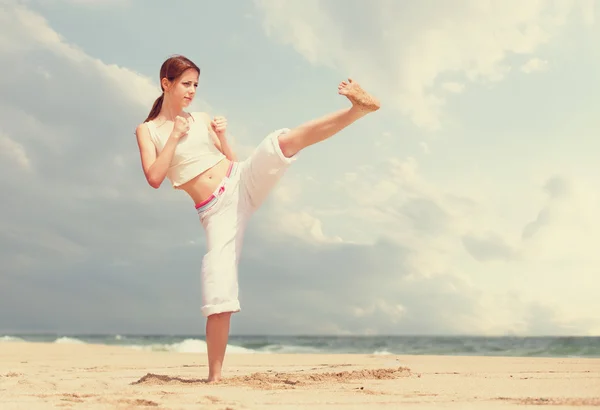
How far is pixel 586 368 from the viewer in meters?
5.72

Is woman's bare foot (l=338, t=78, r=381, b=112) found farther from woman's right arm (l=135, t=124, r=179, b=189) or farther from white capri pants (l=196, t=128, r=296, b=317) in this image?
woman's right arm (l=135, t=124, r=179, b=189)

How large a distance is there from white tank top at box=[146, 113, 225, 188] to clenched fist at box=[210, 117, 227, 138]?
122 millimetres

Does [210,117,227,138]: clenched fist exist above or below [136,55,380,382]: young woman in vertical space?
above

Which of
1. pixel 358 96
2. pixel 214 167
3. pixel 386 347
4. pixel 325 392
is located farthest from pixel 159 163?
pixel 386 347

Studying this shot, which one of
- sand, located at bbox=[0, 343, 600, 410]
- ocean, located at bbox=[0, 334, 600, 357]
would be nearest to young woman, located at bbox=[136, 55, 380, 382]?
sand, located at bbox=[0, 343, 600, 410]

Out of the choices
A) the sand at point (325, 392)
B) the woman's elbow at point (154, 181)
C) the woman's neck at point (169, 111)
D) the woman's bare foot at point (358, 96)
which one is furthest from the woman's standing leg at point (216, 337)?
the woman's bare foot at point (358, 96)

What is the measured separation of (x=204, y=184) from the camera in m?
4.52

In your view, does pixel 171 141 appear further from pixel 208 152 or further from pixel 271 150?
pixel 271 150

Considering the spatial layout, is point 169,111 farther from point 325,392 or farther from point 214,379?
point 325,392

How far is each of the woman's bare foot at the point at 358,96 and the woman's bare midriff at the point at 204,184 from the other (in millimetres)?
1131

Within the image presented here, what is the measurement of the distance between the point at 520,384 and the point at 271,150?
2215 mm

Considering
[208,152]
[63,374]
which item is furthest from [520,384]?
[63,374]

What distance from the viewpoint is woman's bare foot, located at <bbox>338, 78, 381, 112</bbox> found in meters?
3.92

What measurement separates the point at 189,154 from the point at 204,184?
0.78 feet
